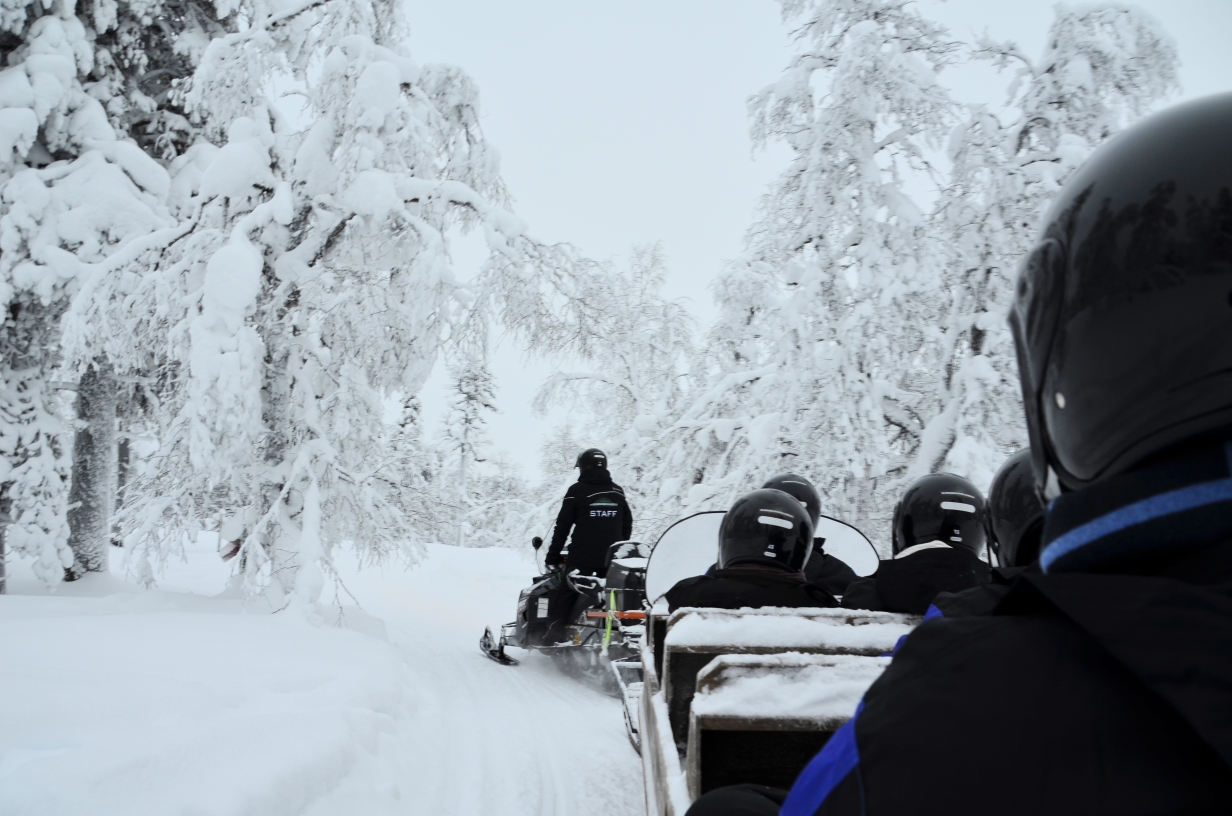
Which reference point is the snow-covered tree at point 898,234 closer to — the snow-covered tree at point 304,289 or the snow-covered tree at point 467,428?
the snow-covered tree at point 304,289

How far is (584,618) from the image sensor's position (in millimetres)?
7129

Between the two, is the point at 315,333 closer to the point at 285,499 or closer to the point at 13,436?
the point at 285,499

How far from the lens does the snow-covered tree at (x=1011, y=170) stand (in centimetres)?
687

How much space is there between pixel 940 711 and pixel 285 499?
725 cm

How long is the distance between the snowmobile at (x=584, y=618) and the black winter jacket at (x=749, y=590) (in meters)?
3.46

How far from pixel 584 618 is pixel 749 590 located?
14.6 ft

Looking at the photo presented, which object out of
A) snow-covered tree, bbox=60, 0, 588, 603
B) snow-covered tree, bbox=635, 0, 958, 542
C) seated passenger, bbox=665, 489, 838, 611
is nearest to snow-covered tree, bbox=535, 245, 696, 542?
snow-covered tree, bbox=60, 0, 588, 603

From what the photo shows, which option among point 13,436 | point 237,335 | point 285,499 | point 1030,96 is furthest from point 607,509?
point 13,436

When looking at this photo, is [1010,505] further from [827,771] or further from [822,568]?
[827,771]

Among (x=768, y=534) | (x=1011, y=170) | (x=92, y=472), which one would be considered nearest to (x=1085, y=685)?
(x=768, y=534)

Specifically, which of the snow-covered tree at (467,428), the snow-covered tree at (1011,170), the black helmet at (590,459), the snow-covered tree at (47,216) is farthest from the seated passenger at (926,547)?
the snow-covered tree at (467,428)

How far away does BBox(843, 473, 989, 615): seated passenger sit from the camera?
8.85 ft

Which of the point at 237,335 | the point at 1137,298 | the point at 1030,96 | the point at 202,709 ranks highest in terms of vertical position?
the point at 1030,96

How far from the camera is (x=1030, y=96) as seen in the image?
731 cm
